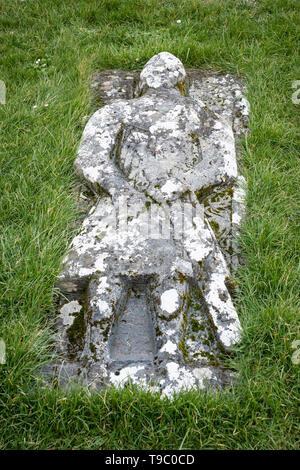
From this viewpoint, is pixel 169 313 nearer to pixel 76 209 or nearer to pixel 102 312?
pixel 102 312

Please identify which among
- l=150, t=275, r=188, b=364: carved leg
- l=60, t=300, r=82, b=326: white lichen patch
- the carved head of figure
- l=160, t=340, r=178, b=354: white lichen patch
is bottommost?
l=60, t=300, r=82, b=326: white lichen patch

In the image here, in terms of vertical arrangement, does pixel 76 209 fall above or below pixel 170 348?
above

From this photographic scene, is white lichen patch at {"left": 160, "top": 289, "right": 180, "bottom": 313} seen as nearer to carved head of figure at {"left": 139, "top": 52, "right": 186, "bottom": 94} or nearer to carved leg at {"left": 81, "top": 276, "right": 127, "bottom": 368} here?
carved leg at {"left": 81, "top": 276, "right": 127, "bottom": 368}

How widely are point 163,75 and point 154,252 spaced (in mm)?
1968

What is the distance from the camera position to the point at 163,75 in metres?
3.94

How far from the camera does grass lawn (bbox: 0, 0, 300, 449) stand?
2201 millimetres

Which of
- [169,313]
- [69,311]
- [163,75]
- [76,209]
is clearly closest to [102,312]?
[69,311]

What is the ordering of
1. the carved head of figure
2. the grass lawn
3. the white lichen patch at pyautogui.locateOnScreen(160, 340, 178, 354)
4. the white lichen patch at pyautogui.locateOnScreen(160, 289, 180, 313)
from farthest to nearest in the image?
the carved head of figure < the white lichen patch at pyautogui.locateOnScreen(160, 289, 180, 313) < the white lichen patch at pyautogui.locateOnScreen(160, 340, 178, 354) < the grass lawn

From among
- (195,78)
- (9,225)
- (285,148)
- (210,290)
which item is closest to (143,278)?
(210,290)

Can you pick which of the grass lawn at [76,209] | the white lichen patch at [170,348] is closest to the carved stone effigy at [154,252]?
the white lichen patch at [170,348]

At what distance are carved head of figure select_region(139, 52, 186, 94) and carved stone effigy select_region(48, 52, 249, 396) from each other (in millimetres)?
66

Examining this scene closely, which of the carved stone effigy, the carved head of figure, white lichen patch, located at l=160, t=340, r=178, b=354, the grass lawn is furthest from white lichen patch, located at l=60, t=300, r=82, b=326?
the carved head of figure
